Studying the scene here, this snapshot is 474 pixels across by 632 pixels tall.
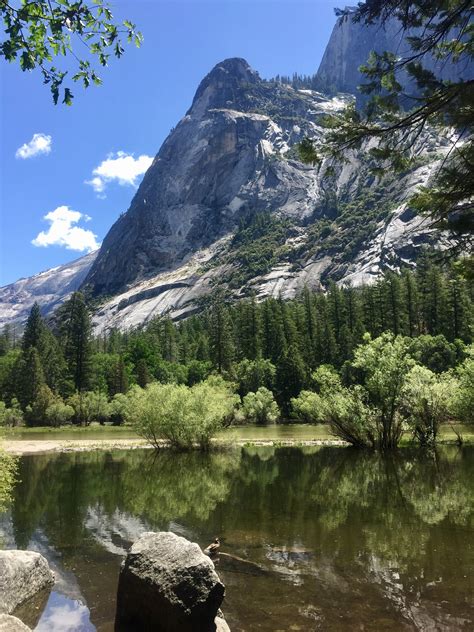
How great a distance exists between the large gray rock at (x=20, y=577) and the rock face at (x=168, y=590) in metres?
2.36

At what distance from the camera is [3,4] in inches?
168

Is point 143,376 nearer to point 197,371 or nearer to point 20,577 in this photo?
point 197,371

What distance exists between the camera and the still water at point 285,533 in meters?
9.02

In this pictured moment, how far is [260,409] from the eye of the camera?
233 ft

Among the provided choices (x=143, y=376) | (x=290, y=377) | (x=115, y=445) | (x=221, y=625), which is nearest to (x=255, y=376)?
(x=290, y=377)

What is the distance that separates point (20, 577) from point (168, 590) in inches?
149

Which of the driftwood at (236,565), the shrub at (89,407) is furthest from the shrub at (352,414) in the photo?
the shrub at (89,407)

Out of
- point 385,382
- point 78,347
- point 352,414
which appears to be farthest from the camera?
point 78,347

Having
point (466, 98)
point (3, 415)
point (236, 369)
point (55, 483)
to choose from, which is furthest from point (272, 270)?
point (466, 98)

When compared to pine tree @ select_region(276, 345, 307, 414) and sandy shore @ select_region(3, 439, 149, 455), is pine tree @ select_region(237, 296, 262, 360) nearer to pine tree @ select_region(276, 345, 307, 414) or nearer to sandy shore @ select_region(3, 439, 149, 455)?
pine tree @ select_region(276, 345, 307, 414)

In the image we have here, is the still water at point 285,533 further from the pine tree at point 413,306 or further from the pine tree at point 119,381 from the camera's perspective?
the pine tree at point 413,306

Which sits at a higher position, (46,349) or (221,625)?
(46,349)

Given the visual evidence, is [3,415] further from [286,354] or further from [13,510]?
[13,510]

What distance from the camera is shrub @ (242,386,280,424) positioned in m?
70.9
